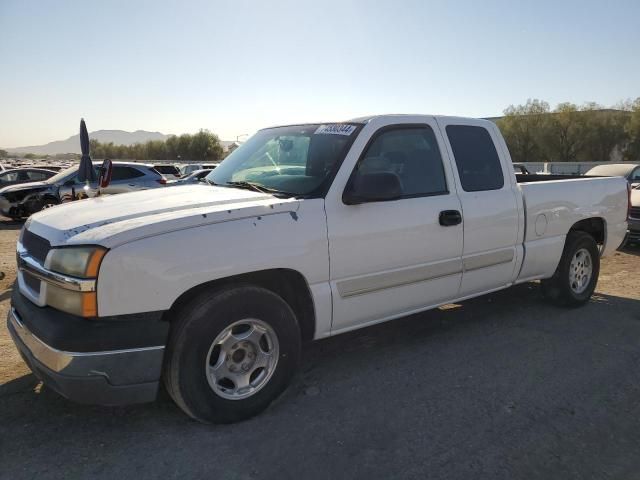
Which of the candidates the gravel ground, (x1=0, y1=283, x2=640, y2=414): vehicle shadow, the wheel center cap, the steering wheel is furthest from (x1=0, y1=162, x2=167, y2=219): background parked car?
the wheel center cap

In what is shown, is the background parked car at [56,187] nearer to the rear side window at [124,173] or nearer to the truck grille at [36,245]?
the rear side window at [124,173]

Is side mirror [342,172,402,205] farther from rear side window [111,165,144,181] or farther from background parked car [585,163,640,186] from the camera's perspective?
rear side window [111,165,144,181]

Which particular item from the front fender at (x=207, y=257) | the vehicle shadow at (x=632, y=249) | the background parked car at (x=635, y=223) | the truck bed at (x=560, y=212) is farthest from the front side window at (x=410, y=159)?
the background parked car at (x=635, y=223)

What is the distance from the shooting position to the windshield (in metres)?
3.60

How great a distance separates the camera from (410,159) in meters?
4.04

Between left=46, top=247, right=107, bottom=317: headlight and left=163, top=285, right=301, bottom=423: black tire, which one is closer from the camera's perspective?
left=46, top=247, right=107, bottom=317: headlight

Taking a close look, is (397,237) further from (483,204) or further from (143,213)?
(143,213)

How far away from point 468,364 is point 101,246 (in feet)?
9.48

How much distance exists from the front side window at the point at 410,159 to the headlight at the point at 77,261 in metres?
1.85

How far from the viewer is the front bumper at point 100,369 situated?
264 centimetres

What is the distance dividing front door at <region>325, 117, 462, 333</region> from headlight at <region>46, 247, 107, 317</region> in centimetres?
145

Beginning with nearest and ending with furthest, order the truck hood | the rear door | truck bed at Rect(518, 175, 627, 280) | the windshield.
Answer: the truck hood, the windshield, the rear door, truck bed at Rect(518, 175, 627, 280)

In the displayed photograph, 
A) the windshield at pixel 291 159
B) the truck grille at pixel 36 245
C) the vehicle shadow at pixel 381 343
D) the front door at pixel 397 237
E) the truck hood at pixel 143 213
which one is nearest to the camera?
the truck hood at pixel 143 213

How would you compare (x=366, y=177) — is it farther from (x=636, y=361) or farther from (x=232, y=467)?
(x=636, y=361)
